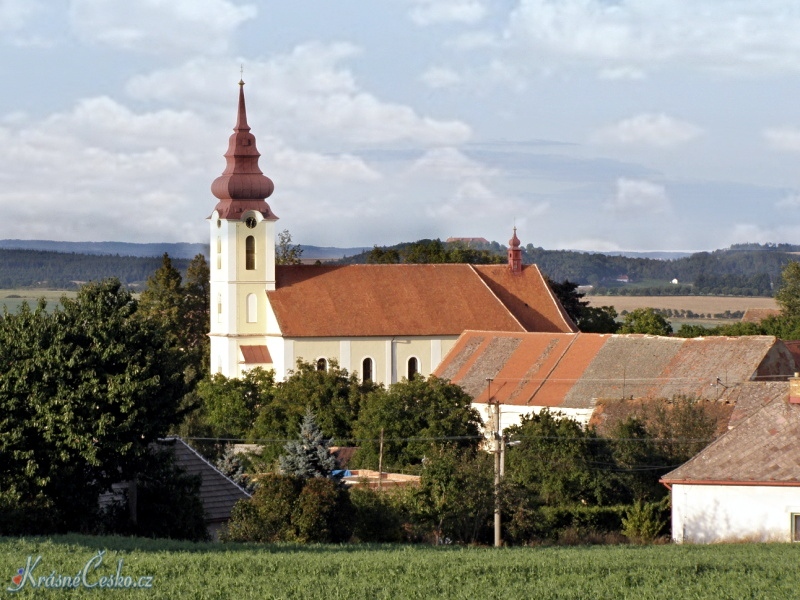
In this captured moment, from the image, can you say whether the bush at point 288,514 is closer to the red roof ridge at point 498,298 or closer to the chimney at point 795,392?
the chimney at point 795,392

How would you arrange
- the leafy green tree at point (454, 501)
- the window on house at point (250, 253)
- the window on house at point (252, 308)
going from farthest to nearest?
the window on house at point (250, 253), the window on house at point (252, 308), the leafy green tree at point (454, 501)

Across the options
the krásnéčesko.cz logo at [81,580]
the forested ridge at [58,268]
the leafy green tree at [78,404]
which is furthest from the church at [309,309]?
the forested ridge at [58,268]

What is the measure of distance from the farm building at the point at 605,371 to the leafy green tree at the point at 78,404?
20990mm

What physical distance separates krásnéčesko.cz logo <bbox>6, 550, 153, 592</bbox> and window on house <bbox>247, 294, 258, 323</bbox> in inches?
2058

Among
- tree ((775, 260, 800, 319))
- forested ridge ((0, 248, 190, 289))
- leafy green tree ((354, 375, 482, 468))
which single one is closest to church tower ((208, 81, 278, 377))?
leafy green tree ((354, 375, 482, 468))

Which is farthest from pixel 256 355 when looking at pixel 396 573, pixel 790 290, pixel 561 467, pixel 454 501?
pixel 790 290

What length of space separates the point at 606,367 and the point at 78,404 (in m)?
29.3

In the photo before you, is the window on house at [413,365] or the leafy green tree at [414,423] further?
the window on house at [413,365]

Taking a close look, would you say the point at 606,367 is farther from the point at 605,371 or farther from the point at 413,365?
the point at 413,365

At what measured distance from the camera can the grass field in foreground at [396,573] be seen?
64.8 ft

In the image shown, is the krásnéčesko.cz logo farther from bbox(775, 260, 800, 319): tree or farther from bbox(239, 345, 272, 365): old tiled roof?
bbox(775, 260, 800, 319): tree

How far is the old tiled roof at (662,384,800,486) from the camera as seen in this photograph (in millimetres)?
31188

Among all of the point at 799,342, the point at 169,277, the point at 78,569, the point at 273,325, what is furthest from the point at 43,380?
the point at 169,277

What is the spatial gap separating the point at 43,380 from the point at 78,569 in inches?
513
